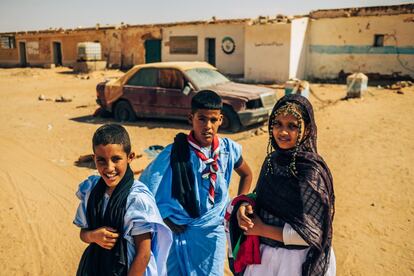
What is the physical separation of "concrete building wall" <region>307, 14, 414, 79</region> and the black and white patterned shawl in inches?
663

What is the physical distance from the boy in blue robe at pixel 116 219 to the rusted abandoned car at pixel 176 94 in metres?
6.71

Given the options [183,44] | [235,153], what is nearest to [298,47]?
[183,44]

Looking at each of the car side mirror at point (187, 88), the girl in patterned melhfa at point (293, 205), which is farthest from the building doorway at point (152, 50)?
the girl in patterned melhfa at point (293, 205)

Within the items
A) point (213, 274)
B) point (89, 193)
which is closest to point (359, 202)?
point (213, 274)

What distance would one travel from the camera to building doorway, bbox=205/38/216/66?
21578 mm

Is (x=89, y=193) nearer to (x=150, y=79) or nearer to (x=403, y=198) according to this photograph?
(x=403, y=198)

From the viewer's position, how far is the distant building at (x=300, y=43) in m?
16.8

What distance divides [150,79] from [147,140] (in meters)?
2.14

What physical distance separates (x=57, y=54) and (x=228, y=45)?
15.2 meters

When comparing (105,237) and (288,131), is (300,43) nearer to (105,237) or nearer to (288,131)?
(288,131)

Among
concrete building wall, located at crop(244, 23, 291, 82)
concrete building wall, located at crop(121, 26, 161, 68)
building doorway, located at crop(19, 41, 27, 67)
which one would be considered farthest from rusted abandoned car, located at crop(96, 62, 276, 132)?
building doorway, located at crop(19, 41, 27, 67)

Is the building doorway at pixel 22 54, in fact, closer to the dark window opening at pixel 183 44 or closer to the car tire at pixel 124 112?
the dark window opening at pixel 183 44

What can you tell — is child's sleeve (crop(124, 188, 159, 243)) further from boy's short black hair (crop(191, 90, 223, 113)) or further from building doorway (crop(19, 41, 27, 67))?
building doorway (crop(19, 41, 27, 67))

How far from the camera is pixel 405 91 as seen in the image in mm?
13250
